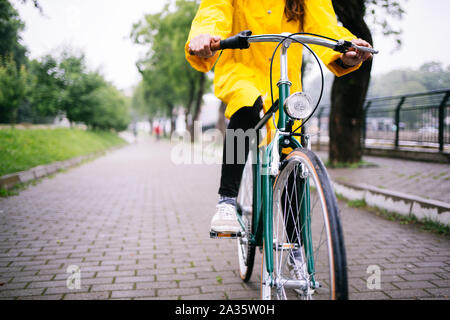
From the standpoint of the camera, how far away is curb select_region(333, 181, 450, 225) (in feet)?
13.5

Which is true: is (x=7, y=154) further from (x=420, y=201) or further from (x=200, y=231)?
(x=420, y=201)

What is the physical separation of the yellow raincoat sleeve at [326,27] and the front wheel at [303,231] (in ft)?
2.22

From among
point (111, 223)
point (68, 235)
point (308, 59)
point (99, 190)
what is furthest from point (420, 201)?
point (308, 59)

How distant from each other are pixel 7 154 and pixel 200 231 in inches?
247

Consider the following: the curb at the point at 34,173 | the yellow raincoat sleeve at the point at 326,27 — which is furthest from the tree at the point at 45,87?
the yellow raincoat sleeve at the point at 326,27

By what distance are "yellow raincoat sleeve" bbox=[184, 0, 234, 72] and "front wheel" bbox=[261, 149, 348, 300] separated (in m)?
0.74

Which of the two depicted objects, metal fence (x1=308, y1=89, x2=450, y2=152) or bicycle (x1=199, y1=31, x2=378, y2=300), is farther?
metal fence (x1=308, y1=89, x2=450, y2=152)

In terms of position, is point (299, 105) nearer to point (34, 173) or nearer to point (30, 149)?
point (34, 173)

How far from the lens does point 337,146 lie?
8805mm

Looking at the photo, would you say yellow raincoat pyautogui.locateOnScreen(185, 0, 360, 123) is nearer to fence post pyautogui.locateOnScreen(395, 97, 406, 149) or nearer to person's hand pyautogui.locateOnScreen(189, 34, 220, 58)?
person's hand pyautogui.locateOnScreen(189, 34, 220, 58)

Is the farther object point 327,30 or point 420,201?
point 420,201

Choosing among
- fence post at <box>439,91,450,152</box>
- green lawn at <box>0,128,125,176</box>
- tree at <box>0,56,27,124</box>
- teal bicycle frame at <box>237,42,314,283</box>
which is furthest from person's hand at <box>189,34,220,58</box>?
tree at <box>0,56,27,124</box>

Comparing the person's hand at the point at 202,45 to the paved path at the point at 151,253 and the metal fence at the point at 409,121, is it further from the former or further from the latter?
the metal fence at the point at 409,121

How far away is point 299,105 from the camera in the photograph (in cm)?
180
